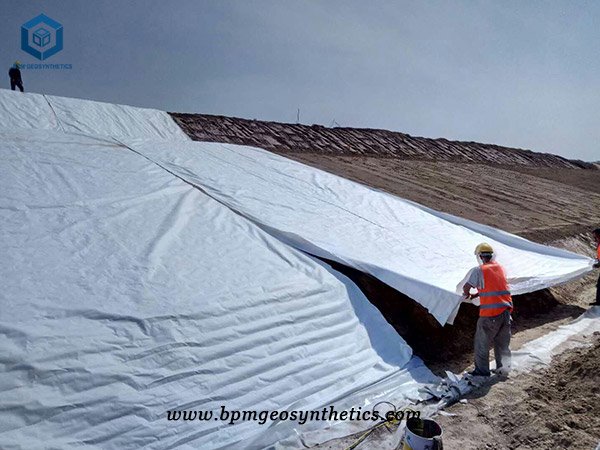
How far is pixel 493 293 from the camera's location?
11.9ft

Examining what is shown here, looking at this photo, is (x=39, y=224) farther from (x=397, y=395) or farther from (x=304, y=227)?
(x=397, y=395)

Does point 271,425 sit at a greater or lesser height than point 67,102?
lesser

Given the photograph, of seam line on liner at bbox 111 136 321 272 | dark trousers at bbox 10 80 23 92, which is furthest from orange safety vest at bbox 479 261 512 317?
dark trousers at bbox 10 80 23 92

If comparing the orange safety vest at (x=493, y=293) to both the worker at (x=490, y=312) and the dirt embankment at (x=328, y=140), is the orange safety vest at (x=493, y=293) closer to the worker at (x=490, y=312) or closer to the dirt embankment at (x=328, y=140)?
the worker at (x=490, y=312)

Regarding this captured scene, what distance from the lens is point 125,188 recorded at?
14.2ft

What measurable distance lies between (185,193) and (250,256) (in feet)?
4.55

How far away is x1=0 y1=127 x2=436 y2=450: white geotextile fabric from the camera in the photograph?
7.22 ft

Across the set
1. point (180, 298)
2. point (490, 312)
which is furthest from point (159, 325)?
point (490, 312)

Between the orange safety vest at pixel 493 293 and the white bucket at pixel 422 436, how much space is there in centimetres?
152

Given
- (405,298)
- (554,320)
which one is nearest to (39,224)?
(405,298)

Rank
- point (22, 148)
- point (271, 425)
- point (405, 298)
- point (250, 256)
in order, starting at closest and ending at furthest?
point (271, 425) < point (250, 256) < point (405, 298) < point (22, 148)

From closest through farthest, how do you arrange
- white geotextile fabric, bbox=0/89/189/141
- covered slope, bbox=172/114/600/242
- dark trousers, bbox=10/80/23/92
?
white geotextile fabric, bbox=0/89/189/141
covered slope, bbox=172/114/600/242
dark trousers, bbox=10/80/23/92

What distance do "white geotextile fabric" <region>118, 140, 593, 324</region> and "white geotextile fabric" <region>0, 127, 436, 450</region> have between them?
0.38 metres

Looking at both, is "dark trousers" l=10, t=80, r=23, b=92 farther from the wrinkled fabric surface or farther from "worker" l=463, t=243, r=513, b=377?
"worker" l=463, t=243, r=513, b=377
